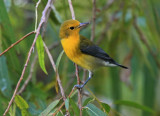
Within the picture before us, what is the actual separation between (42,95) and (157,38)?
1.09 meters

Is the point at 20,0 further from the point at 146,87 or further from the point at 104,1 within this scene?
the point at 146,87

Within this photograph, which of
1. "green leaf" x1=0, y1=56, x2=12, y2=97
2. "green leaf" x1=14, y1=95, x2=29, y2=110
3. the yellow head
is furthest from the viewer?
the yellow head

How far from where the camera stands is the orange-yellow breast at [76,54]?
2.64 meters

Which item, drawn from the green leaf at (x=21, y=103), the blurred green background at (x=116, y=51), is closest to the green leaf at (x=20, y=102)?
the green leaf at (x=21, y=103)

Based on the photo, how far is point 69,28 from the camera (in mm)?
2697

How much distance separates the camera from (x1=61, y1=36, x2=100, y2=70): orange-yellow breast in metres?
2.64

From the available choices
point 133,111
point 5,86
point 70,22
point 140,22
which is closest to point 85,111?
point 5,86

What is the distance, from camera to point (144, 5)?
2.71 meters

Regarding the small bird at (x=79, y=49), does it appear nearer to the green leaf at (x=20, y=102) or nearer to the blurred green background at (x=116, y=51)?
the blurred green background at (x=116, y=51)

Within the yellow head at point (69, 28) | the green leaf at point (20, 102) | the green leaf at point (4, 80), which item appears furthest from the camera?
the yellow head at point (69, 28)

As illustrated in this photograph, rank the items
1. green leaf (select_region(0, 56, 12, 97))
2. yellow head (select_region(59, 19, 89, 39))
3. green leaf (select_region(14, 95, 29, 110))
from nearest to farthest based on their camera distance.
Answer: green leaf (select_region(14, 95, 29, 110))
green leaf (select_region(0, 56, 12, 97))
yellow head (select_region(59, 19, 89, 39))

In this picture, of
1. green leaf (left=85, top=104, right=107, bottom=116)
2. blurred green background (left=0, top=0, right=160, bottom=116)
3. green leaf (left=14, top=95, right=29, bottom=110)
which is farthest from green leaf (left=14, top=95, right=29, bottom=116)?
blurred green background (left=0, top=0, right=160, bottom=116)

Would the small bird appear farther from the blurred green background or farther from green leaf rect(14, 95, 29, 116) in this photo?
green leaf rect(14, 95, 29, 116)

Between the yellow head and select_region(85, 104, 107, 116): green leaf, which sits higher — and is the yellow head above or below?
above
